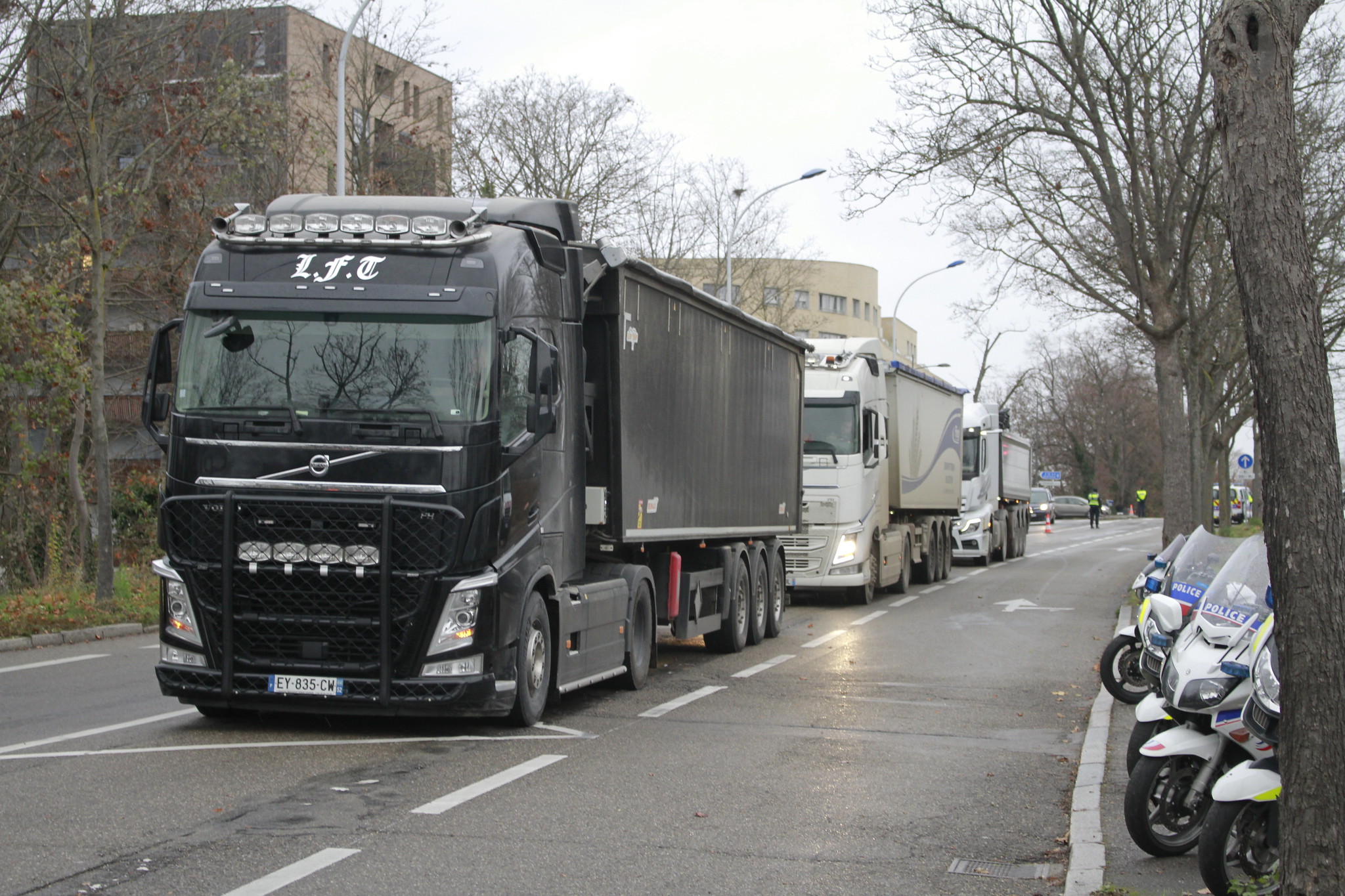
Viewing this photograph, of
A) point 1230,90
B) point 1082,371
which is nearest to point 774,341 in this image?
point 1230,90

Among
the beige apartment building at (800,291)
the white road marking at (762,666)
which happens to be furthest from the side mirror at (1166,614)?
the beige apartment building at (800,291)

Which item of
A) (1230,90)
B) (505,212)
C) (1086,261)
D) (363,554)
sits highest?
(1086,261)

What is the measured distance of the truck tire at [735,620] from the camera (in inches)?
575

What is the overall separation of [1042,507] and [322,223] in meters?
70.5

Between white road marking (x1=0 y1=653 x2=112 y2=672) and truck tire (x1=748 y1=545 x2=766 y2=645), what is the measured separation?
265 inches

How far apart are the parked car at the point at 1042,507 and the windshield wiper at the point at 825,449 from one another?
176 feet

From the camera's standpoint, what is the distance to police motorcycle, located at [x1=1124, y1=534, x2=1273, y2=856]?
5965 mm

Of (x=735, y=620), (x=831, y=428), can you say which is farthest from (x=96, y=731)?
(x=831, y=428)

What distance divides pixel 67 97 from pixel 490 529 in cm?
1058

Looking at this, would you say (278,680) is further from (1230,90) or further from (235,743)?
(1230,90)

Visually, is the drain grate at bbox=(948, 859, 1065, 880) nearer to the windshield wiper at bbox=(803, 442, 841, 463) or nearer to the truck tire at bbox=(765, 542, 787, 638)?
the truck tire at bbox=(765, 542, 787, 638)

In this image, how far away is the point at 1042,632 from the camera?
17.5 metres

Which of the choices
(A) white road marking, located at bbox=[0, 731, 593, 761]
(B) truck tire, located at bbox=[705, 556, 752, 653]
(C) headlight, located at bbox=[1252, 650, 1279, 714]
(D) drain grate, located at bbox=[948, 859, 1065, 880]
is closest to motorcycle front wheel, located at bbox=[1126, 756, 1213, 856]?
(D) drain grate, located at bbox=[948, 859, 1065, 880]

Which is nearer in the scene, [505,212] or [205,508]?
[205,508]
